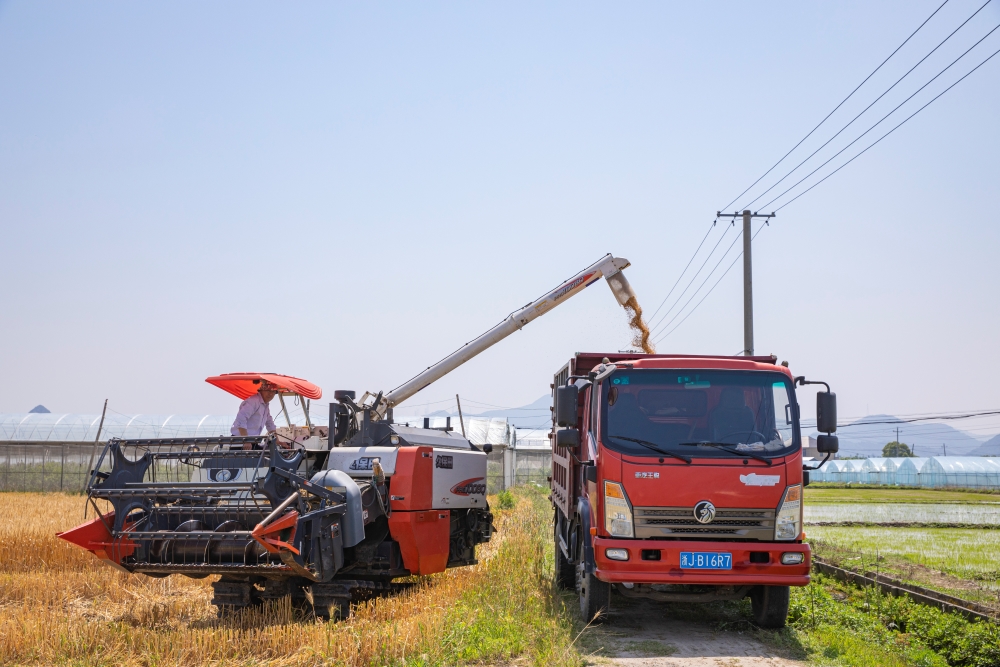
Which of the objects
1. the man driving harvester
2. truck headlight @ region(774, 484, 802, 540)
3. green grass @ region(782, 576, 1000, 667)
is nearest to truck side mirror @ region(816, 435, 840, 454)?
truck headlight @ region(774, 484, 802, 540)

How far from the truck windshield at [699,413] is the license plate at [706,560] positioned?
904mm

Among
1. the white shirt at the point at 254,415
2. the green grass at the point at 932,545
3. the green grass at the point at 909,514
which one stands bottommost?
the green grass at the point at 909,514

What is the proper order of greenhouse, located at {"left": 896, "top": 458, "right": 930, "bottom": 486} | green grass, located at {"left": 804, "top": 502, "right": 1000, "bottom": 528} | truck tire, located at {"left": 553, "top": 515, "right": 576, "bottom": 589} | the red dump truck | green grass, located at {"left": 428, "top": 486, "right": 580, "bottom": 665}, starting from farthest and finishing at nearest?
greenhouse, located at {"left": 896, "top": 458, "right": 930, "bottom": 486}, green grass, located at {"left": 804, "top": 502, "right": 1000, "bottom": 528}, truck tire, located at {"left": 553, "top": 515, "right": 576, "bottom": 589}, the red dump truck, green grass, located at {"left": 428, "top": 486, "right": 580, "bottom": 665}

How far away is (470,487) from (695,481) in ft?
13.7

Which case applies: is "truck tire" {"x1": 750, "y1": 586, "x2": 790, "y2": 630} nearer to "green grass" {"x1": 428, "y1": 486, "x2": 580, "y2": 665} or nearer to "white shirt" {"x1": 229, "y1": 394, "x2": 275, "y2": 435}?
"green grass" {"x1": 428, "y1": 486, "x2": 580, "y2": 665}

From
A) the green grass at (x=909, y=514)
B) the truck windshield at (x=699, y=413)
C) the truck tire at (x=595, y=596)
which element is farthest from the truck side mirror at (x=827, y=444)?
the green grass at (x=909, y=514)

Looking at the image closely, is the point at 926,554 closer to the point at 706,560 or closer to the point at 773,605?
the point at 773,605

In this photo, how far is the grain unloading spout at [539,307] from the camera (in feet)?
51.6

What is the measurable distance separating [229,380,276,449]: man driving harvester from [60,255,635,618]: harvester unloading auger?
16cm

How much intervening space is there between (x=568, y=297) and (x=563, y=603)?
703 centimetres

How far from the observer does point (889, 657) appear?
313 inches

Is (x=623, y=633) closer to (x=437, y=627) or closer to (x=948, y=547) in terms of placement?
(x=437, y=627)

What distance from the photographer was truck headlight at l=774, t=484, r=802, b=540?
8.23 meters

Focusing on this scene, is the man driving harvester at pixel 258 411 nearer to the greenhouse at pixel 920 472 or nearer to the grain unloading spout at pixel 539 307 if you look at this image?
the grain unloading spout at pixel 539 307
